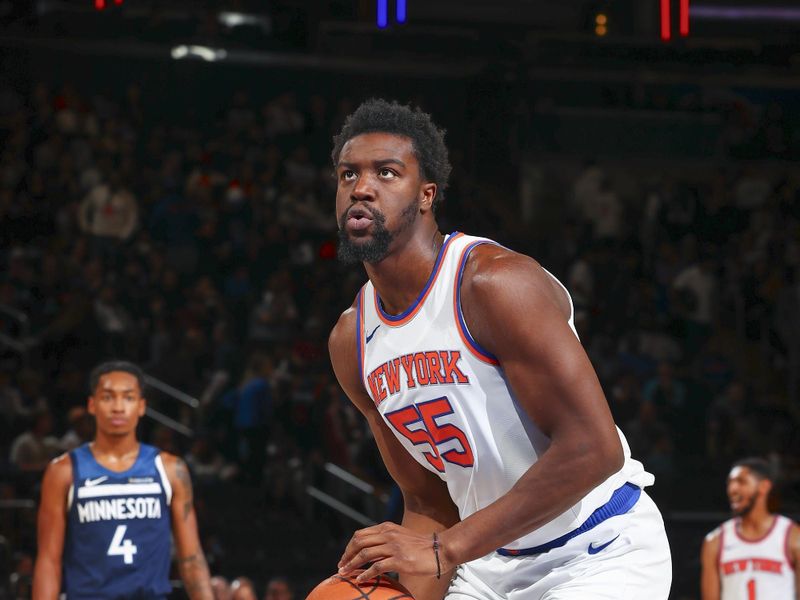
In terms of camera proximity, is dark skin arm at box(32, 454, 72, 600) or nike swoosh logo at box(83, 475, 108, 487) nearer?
dark skin arm at box(32, 454, 72, 600)

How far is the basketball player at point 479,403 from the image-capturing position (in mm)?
2660

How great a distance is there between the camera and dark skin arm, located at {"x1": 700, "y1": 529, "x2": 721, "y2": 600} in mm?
7469

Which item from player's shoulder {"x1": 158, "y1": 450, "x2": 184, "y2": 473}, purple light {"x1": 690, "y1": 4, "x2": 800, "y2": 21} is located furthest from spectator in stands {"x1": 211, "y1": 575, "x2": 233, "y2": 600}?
purple light {"x1": 690, "y1": 4, "x2": 800, "y2": 21}

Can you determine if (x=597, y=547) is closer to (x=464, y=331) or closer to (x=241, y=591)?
(x=464, y=331)

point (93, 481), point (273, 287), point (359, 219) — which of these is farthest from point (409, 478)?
point (273, 287)

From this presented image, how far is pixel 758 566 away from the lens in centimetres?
750

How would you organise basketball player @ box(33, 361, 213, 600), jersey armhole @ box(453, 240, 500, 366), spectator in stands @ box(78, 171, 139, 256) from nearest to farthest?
jersey armhole @ box(453, 240, 500, 366) < basketball player @ box(33, 361, 213, 600) < spectator in stands @ box(78, 171, 139, 256)

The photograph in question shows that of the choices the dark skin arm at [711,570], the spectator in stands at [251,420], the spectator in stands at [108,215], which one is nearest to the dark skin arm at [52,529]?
the dark skin arm at [711,570]

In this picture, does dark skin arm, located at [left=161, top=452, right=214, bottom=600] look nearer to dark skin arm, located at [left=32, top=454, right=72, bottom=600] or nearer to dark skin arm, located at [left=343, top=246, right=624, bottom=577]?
dark skin arm, located at [left=32, top=454, right=72, bottom=600]

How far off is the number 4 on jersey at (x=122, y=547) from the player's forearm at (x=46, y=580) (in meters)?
0.25

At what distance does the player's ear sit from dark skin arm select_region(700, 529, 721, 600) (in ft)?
→ 17.0

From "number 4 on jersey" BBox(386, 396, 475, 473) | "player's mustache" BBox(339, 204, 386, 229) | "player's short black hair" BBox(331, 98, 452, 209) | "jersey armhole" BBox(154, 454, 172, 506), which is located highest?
"player's short black hair" BBox(331, 98, 452, 209)

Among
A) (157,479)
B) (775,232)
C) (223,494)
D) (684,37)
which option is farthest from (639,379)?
(157,479)

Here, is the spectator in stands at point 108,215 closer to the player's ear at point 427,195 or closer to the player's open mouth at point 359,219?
the player's ear at point 427,195
